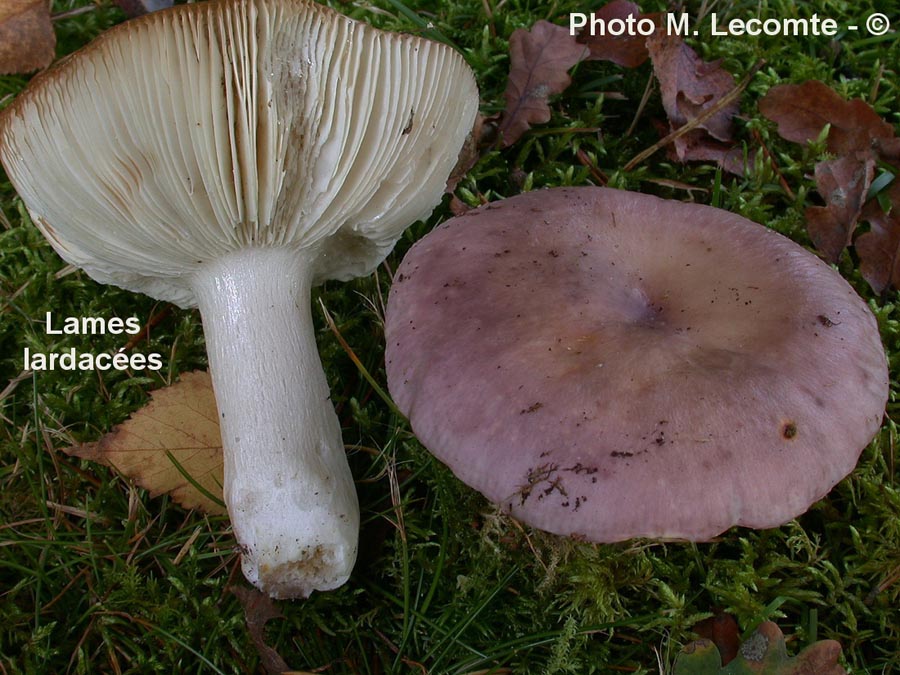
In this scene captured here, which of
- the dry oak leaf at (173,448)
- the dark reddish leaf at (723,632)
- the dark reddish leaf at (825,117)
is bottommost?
the dark reddish leaf at (723,632)

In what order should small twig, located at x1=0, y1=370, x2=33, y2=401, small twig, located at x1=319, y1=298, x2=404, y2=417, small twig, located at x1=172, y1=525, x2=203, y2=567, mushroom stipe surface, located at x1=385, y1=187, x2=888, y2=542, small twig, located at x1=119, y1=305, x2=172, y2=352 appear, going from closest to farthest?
mushroom stipe surface, located at x1=385, y1=187, x2=888, y2=542 → small twig, located at x1=172, y1=525, x2=203, y2=567 → small twig, located at x1=319, y1=298, x2=404, y2=417 → small twig, located at x1=0, y1=370, x2=33, y2=401 → small twig, located at x1=119, y1=305, x2=172, y2=352

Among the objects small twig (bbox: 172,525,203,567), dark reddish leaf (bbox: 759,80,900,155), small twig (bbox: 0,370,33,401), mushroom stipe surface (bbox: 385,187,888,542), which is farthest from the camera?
dark reddish leaf (bbox: 759,80,900,155)

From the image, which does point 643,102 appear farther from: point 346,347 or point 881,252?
point 346,347

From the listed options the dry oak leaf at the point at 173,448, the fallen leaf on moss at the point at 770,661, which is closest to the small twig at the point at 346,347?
the dry oak leaf at the point at 173,448

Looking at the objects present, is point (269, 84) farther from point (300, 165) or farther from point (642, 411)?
point (642, 411)

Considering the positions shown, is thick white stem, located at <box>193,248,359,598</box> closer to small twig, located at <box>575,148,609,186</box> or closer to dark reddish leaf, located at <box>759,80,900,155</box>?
small twig, located at <box>575,148,609,186</box>

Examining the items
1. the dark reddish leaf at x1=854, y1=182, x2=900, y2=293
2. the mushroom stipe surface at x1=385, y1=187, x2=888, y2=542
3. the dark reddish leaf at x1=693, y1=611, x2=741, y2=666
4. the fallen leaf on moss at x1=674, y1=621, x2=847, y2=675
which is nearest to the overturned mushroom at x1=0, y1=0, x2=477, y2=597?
the mushroom stipe surface at x1=385, y1=187, x2=888, y2=542

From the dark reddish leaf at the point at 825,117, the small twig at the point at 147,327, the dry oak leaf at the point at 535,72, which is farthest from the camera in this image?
the dry oak leaf at the point at 535,72

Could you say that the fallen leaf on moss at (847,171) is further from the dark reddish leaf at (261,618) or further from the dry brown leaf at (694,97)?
the dark reddish leaf at (261,618)
